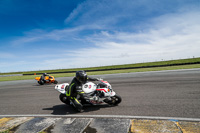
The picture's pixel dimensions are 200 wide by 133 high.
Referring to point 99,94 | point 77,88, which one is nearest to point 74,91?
point 77,88

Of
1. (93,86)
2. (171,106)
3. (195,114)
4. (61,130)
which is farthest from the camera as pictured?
(93,86)

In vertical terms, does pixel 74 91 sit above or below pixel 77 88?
below

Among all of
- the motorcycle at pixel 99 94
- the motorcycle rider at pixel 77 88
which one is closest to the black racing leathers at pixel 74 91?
the motorcycle rider at pixel 77 88

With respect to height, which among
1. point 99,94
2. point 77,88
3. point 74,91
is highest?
point 77,88

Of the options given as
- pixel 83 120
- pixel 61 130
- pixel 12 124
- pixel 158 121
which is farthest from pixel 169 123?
pixel 12 124

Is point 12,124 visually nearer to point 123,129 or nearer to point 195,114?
point 123,129

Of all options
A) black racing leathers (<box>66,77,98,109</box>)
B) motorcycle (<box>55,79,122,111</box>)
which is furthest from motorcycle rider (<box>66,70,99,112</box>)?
motorcycle (<box>55,79,122,111</box>)

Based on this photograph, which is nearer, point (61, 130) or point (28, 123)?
point (61, 130)

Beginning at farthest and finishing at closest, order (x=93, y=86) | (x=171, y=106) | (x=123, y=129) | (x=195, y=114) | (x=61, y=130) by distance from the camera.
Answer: (x=93, y=86), (x=171, y=106), (x=195, y=114), (x=61, y=130), (x=123, y=129)

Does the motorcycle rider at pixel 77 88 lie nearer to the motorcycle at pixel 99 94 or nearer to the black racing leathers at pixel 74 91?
the black racing leathers at pixel 74 91

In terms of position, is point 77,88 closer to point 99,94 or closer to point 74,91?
point 74,91

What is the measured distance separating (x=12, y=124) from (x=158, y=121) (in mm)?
4839

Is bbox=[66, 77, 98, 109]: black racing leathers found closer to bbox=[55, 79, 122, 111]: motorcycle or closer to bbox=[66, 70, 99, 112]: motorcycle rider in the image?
bbox=[66, 70, 99, 112]: motorcycle rider

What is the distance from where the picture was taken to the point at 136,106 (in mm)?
5574
